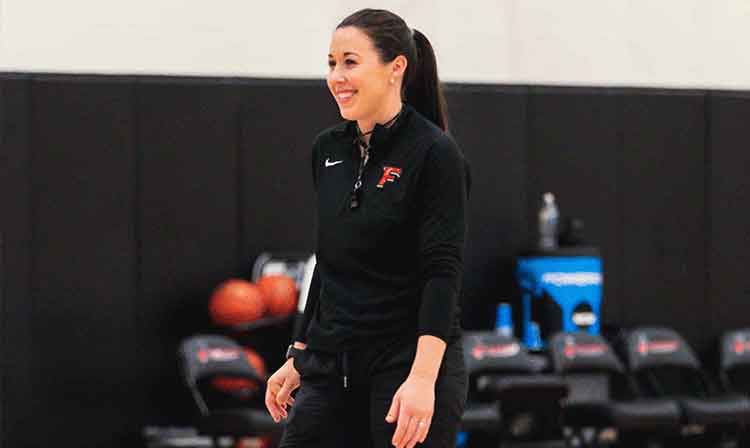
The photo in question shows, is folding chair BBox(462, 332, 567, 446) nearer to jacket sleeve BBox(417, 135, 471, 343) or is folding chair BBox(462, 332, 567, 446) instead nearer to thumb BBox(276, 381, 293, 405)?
thumb BBox(276, 381, 293, 405)

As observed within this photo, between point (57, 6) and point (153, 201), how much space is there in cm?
143

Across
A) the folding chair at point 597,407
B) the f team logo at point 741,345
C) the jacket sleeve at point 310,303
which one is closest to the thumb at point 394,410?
the jacket sleeve at point 310,303

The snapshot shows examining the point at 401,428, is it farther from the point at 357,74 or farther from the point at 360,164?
the point at 357,74

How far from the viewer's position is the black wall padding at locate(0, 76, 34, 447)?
28.6ft

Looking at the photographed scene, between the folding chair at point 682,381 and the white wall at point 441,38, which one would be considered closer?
the white wall at point 441,38

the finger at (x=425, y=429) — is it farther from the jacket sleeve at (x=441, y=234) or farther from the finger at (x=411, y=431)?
the jacket sleeve at (x=441, y=234)

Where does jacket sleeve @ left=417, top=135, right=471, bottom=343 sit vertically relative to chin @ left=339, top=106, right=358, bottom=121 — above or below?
below

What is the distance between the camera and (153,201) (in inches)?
360

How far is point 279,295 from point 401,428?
595cm

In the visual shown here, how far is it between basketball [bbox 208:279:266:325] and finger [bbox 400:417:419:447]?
19.5 ft

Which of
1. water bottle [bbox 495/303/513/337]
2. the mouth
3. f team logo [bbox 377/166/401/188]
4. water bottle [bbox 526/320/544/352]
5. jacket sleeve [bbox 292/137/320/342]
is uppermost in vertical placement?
the mouth

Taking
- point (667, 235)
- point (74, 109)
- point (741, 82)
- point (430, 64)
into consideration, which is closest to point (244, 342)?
point (74, 109)

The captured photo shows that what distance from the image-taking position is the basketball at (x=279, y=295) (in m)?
8.93

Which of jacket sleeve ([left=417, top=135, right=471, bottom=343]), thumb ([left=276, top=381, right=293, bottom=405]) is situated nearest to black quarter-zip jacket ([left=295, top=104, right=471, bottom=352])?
jacket sleeve ([left=417, top=135, right=471, bottom=343])
